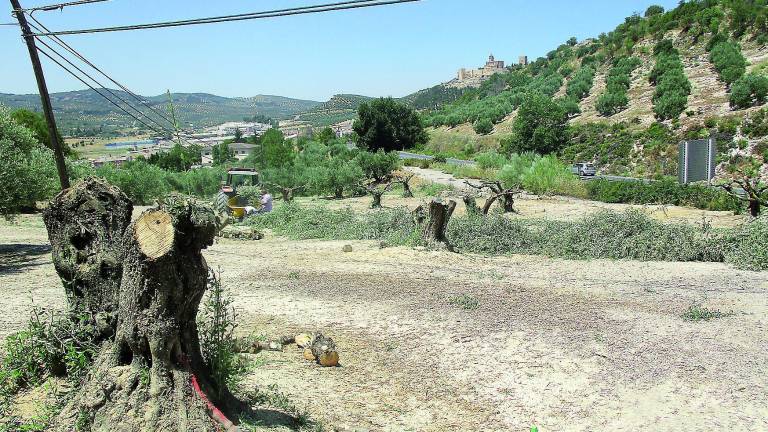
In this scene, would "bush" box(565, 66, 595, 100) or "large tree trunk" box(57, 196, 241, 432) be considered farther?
"bush" box(565, 66, 595, 100)

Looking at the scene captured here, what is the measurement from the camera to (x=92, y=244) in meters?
5.38

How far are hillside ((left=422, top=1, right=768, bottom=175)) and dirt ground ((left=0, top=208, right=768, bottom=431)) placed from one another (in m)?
27.6

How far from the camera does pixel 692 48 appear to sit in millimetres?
54500

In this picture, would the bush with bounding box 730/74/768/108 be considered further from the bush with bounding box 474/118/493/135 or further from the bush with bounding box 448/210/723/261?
the bush with bounding box 448/210/723/261

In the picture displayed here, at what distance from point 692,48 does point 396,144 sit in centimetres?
2768

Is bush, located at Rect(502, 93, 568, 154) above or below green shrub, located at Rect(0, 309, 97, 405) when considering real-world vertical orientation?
above

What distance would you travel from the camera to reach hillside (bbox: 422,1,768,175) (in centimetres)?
3822

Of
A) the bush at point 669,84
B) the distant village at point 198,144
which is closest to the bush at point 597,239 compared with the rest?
the distant village at point 198,144

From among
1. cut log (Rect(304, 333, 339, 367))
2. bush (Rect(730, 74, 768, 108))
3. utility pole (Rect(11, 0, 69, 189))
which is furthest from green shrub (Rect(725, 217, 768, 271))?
bush (Rect(730, 74, 768, 108))

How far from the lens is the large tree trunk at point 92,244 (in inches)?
206

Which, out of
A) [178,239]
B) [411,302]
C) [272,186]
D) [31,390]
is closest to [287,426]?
[178,239]

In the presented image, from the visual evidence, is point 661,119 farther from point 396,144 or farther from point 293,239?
point 293,239

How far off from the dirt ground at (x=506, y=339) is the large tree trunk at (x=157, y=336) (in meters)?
1.59

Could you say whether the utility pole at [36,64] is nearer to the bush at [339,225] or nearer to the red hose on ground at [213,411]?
the red hose on ground at [213,411]
